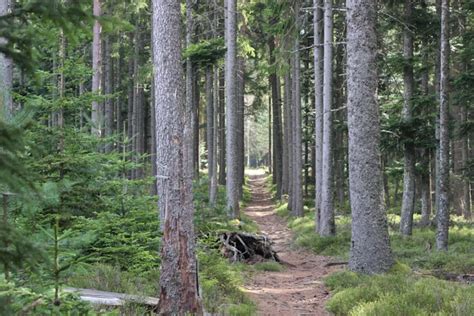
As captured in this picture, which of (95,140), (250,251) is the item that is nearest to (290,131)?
(250,251)

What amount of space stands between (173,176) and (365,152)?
4599 mm

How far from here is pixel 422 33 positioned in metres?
16.7

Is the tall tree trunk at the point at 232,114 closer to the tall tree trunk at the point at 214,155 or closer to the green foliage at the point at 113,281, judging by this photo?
the tall tree trunk at the point at 214,155

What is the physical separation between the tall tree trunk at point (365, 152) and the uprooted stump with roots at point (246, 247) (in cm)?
354

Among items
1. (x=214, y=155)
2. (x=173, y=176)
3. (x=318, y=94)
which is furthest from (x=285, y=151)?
(x=173, y=176)

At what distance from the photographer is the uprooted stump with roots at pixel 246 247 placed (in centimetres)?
1253

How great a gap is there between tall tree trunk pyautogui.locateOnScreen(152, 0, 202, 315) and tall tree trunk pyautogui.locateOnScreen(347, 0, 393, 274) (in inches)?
166

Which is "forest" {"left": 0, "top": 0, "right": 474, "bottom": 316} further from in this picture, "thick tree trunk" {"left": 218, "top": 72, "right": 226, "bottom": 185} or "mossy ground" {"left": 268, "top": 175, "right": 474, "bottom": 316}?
"thick tree trunk" {"left": 218, "top": 72, "right": 226, "bottom": 185}

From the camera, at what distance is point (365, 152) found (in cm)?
970

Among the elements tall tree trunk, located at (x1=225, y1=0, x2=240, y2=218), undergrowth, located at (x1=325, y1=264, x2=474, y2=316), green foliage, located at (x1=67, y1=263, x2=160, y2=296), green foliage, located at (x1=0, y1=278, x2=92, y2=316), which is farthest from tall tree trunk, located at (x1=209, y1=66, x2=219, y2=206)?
green foliage, located at (x1=0, y1=278, x2=92, y2=316)

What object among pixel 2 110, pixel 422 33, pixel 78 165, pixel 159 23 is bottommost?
pixel 78 165

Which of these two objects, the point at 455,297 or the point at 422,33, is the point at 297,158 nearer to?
the point at 422,33

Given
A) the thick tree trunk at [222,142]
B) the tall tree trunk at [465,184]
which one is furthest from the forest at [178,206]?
the thick tree trunk at [222,142]

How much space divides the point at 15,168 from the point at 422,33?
16.7 metres
